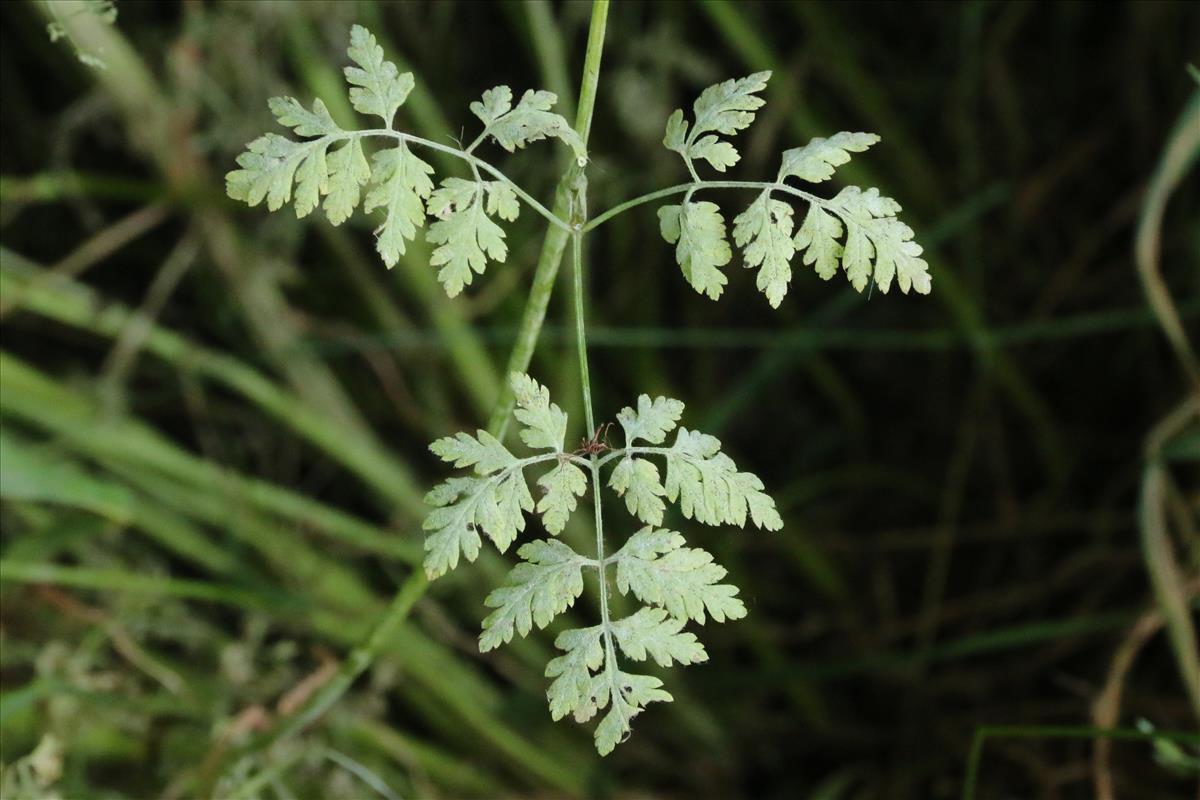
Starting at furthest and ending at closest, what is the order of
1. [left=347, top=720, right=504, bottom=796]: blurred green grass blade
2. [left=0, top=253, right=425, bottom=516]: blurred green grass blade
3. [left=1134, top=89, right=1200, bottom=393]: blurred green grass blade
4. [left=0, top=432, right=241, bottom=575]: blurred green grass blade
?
1. [left=347, top=720, right=504, bottom=796]: blurred green grass blade
2. [left=0, top=253, right=425, bottom=516]: blurred green grass blade
3. [left=1134, top=89, right=1200, bottom=393]: blurred green grass blade
4. [left=0, top=432, right=241, bottom=575]: blurred green grass blade

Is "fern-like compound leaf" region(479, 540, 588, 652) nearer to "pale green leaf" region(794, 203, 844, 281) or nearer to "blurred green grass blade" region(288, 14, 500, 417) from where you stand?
"pale green leaf" region(794, 203, 844, 281)

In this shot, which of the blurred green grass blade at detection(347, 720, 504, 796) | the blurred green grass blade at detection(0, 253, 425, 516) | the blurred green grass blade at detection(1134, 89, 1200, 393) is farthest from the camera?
the blurred green grass blade at detection(347, 720, 504, 796)

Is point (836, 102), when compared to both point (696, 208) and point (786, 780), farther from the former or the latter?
point (696, 208)

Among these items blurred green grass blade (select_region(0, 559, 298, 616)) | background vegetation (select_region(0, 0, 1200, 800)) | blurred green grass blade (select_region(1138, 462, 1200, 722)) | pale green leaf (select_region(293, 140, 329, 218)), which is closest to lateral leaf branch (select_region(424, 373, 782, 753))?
pale green leaf (select_region(293, 140, 329, 218))

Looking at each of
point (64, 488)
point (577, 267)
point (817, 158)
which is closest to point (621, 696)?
point (577, 267)

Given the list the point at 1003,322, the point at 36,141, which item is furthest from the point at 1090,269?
the point at 36,141

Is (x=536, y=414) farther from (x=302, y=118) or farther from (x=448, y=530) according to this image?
(x=302, y=118)
